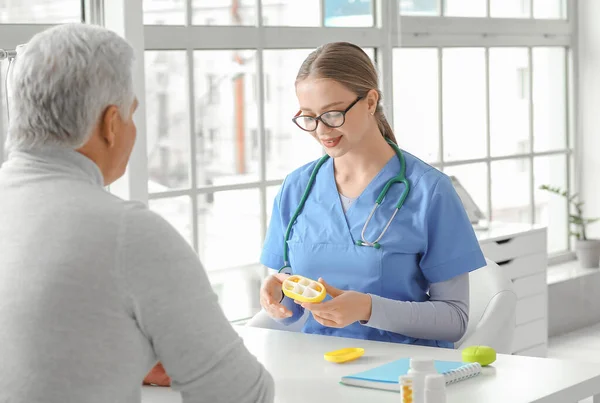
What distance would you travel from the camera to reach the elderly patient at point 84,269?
51.9 inches

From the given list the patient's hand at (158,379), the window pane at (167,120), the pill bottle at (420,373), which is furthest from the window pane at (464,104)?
the pill bottle at (420,373)

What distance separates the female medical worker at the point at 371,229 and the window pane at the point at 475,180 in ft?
9.16

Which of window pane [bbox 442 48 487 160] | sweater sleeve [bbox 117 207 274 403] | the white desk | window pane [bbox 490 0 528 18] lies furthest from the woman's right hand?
window pane [bbox 490 0 528 18]

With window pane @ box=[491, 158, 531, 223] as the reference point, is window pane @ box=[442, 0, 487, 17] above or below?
above

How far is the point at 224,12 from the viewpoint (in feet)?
13.5

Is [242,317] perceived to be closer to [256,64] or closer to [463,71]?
[256,64]

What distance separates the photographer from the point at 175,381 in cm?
139

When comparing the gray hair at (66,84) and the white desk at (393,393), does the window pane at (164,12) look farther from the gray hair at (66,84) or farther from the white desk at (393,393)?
the gray hair at (66,84)

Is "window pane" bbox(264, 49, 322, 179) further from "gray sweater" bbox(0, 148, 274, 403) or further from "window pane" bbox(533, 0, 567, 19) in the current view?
"gray sweater" bbox(0, 148, 274, 403)

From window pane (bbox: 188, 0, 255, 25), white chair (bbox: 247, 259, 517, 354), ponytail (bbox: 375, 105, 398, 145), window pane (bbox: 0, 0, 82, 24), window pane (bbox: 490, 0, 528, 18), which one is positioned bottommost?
white chair (bbox: 247, 259, 517, 354)

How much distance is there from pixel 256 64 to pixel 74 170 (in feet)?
9.49

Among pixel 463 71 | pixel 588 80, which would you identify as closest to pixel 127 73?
pixel 463 71

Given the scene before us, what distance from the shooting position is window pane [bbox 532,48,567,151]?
5949 millimetres

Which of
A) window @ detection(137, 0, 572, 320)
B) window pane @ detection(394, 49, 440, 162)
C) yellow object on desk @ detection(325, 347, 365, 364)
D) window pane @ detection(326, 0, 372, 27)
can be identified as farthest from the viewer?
window pane @ detection(394, 49, 440, 162)
